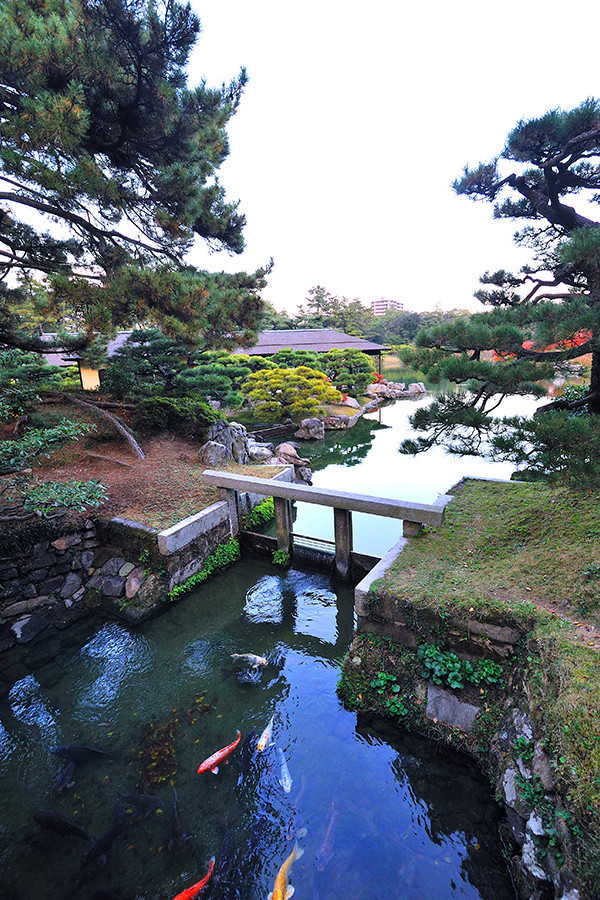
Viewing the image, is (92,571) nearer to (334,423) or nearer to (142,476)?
(142,476)

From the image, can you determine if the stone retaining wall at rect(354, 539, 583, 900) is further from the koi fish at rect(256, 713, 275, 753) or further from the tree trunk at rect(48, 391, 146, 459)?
the tree trunk at rect(48, 391, 146, 459)

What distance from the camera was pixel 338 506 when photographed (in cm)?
587

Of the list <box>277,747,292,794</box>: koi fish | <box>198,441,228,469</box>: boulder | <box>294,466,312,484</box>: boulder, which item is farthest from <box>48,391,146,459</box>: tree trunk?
<box>277,747,292,794</box>: koi fish

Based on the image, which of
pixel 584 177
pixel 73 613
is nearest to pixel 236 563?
pixel 73 613

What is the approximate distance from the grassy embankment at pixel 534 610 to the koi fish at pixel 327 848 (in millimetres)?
999

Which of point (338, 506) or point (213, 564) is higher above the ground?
point (338, 506)

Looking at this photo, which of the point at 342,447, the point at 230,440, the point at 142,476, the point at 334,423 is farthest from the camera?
the point at 334,423

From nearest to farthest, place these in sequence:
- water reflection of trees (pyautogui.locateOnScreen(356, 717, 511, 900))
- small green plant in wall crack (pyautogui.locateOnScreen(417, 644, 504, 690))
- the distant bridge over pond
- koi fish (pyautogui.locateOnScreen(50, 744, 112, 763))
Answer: water reflection of trees (pyautogui.locateOnScreen(356, 717, 511, 900)) < small green plant in wall crack (pyautogui.locateOnScreen(417, 644, 504, 690)) < koi fish (pyautogui.locateOnScreen(50, 744, 112, 763)) < the distant bridge over pond

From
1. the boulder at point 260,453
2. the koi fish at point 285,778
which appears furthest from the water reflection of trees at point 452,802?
the boulder at point 260,453

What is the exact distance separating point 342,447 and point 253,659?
1107cm

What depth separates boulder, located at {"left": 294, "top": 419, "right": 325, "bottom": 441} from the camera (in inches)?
643

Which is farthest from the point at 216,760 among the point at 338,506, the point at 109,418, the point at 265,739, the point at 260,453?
the point at 260,453

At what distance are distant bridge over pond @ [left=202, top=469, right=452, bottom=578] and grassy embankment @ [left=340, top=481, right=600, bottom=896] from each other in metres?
0.31

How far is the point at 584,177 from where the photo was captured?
4008 mm
